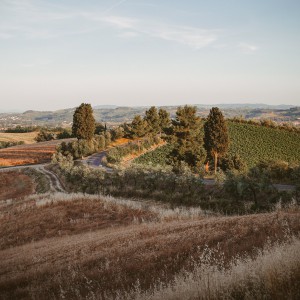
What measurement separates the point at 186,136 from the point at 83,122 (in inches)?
1045

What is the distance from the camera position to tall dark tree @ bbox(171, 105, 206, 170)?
179 ft

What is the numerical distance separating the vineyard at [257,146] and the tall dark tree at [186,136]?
274 inches

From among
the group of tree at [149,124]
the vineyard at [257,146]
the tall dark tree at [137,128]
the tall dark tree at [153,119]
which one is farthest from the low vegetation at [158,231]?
the tall dark tree at [153,119]

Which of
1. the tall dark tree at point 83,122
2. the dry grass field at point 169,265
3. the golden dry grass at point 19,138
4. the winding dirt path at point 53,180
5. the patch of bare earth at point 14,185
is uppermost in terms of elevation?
the tall dark tree at point 83,122

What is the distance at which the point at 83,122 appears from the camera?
70438 millimetres

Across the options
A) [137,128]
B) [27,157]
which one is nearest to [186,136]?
[137,128]

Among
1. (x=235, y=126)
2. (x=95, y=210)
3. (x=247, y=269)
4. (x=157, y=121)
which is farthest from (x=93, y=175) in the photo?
(x=235, y=126)

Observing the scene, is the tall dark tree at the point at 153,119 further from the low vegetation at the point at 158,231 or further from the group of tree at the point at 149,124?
the low vegetation at the point at 158,231

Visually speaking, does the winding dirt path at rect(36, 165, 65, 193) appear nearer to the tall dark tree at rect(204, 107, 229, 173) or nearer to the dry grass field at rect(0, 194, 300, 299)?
the tall dark tree at rect(204, 107, 229, 173)

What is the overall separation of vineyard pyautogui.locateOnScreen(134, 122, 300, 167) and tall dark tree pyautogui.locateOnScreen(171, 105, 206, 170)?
6972mm

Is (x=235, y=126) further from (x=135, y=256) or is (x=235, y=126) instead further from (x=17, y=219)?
(x=135, y=256)

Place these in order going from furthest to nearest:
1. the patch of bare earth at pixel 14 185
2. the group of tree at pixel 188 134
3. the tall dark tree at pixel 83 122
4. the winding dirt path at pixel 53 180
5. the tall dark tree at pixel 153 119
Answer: the tall dark tree at pixel 153 119 < the tall dark tree at pixel 83 122 < the group of tree at pixel 188 134 < the patch of bare earth at pixel 14 185 < the winding dirt path at pixel 53 180

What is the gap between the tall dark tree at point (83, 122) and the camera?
230 ft

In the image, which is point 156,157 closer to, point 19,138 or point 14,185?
point 14,185
